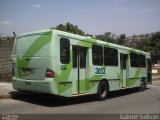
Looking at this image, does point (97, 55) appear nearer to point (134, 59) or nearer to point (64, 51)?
point (64, 51)

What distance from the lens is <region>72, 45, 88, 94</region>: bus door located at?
13375 mm

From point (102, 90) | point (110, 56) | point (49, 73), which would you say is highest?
point (110, 56)

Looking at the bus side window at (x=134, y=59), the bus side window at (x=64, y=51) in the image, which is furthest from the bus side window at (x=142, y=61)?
the bus side window at (x=64, y=51)

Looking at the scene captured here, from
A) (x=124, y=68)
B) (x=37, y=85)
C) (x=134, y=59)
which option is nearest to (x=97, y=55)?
(x=37, y=85)

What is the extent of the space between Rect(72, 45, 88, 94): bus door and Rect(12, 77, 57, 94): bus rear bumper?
1353mm

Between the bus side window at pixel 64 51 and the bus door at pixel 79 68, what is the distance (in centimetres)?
46

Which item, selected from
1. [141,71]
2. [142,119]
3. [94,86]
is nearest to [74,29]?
[141,71]

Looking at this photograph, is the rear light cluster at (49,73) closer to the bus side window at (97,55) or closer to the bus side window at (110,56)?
the bus side window at (97,55)

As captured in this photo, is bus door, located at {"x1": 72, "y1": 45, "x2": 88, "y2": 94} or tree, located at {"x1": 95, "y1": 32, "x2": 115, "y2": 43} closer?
bus door, located at {"x1": 72, "y1": 45, "x2": 88, "y2": 94}

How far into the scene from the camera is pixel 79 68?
1376 centimetres

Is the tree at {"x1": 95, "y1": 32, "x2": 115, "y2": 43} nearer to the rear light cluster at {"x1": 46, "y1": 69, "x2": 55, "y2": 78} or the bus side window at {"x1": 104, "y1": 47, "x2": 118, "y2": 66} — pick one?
the bus side window at {"x1": 104, "y1": 47, "x2": 118, "y2": 66}

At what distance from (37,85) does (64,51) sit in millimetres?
1625

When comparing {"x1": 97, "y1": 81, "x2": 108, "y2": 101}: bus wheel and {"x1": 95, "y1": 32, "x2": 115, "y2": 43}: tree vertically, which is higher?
{"x1": 95, "y1": 32, "x2": 115, "y2": 43}: tree

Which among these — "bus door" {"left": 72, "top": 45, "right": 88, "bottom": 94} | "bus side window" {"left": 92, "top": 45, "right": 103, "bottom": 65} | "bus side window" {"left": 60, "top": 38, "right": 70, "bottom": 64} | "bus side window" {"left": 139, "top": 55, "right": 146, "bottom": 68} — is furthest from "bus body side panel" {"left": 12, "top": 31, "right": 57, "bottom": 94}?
"bus side window" {"left": 139, "top": 55, "right": 146, "bottom": 68}
